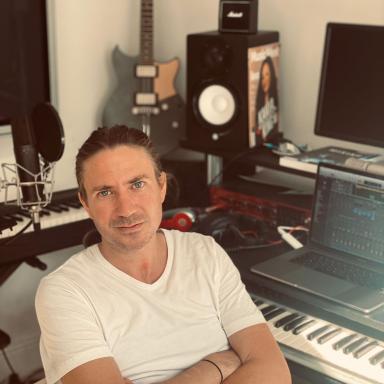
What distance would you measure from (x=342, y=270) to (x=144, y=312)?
78 centimetres

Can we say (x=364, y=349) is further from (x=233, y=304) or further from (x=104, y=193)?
(x=104, y=193)

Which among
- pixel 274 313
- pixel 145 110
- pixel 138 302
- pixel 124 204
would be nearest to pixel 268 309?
pixel 274 313

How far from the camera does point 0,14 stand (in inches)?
116

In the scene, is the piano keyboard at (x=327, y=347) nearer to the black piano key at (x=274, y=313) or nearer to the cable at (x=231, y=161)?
the black piano key at (x=274, y=313)

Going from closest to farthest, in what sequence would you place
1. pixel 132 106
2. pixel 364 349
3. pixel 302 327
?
pixel 364 349
pixel 302 327
pixel 132 106

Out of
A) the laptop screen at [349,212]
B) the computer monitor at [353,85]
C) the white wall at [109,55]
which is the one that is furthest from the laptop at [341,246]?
the white wall at [109,55]

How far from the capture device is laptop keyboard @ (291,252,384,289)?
214 cm

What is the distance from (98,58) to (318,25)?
40.3 inches

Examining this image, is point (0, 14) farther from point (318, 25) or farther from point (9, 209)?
point (318, 25)

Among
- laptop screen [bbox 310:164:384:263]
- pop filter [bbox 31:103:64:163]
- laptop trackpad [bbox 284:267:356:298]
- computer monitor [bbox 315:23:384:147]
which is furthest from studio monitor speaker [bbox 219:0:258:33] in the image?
laptop trackpad [bbox 284:267:356:298]

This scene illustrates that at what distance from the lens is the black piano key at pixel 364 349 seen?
6.16 ft

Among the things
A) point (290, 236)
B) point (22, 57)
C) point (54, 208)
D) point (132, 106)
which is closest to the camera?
point (290, 236)

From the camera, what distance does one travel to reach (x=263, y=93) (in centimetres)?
280

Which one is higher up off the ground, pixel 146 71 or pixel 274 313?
pixel 146 71
